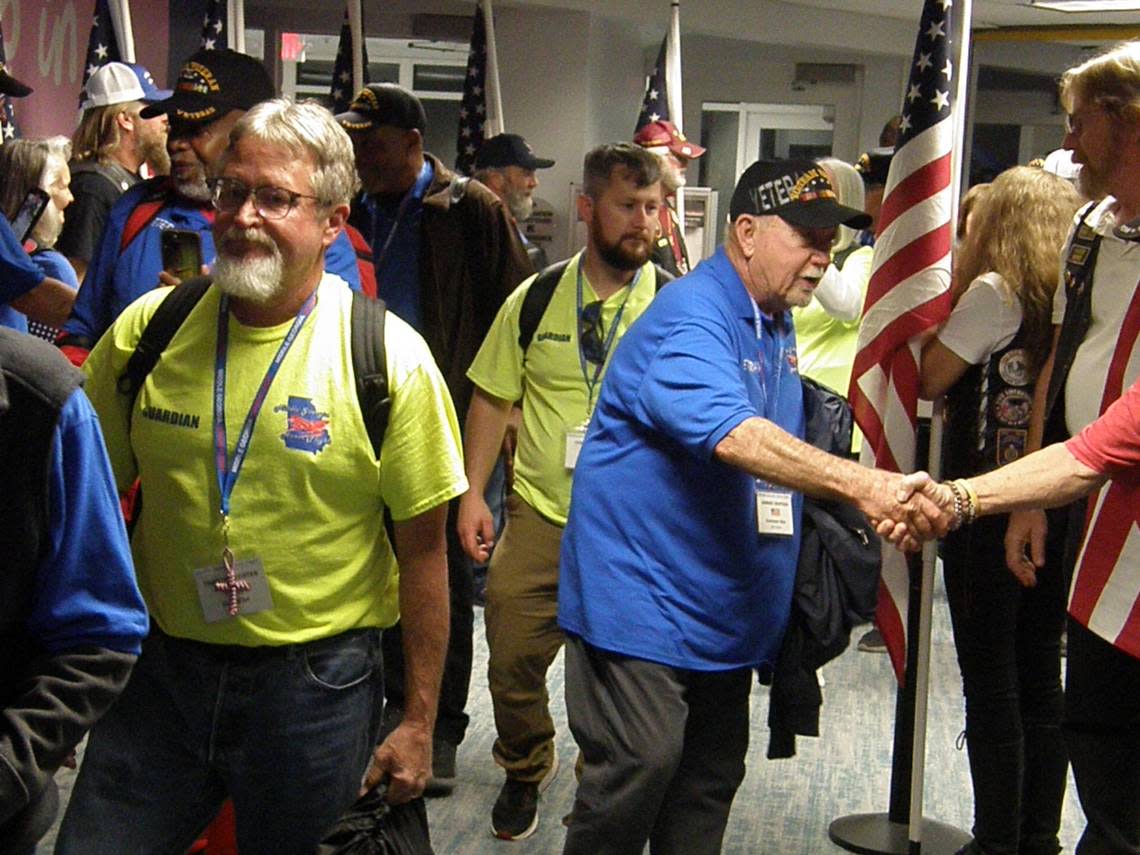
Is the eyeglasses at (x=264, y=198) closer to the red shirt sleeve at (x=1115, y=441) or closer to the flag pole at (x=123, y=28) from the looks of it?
the red shirt sleeve at (x=1115, y=441)

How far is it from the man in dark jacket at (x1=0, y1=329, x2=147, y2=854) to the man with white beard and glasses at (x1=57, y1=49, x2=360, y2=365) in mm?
1685

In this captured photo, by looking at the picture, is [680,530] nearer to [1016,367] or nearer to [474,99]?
[1016,367]

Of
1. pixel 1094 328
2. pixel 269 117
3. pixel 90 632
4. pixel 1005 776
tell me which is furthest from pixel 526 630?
pixel 90 632

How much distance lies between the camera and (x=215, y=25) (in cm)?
652

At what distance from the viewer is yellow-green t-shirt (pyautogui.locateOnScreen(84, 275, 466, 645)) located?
2449 millimetres

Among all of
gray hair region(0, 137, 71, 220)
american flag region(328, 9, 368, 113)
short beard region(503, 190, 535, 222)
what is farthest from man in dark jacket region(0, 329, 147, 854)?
short beard region(503, 190, 535, 222)

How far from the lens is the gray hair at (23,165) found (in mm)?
4637

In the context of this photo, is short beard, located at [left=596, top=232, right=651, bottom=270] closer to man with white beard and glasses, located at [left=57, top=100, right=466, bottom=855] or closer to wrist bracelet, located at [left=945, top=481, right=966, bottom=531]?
wrist bracelet, located at [left=945, top=481, right=966, bottom=531]

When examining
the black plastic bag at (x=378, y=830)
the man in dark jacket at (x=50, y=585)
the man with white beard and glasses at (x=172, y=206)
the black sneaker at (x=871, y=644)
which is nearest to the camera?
the man in dark jacket at (x=50, y=585)

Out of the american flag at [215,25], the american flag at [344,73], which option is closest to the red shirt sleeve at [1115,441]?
the american flag at [215,25]

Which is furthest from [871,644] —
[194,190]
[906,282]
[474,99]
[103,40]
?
[474,99]

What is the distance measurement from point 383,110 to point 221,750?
2.49 m

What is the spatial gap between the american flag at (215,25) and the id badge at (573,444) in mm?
2896

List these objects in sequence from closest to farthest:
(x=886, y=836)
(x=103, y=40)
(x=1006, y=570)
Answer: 1. (x=1006, y=570)
2. (x=886, y=836)
3. (x=103, y=40)
